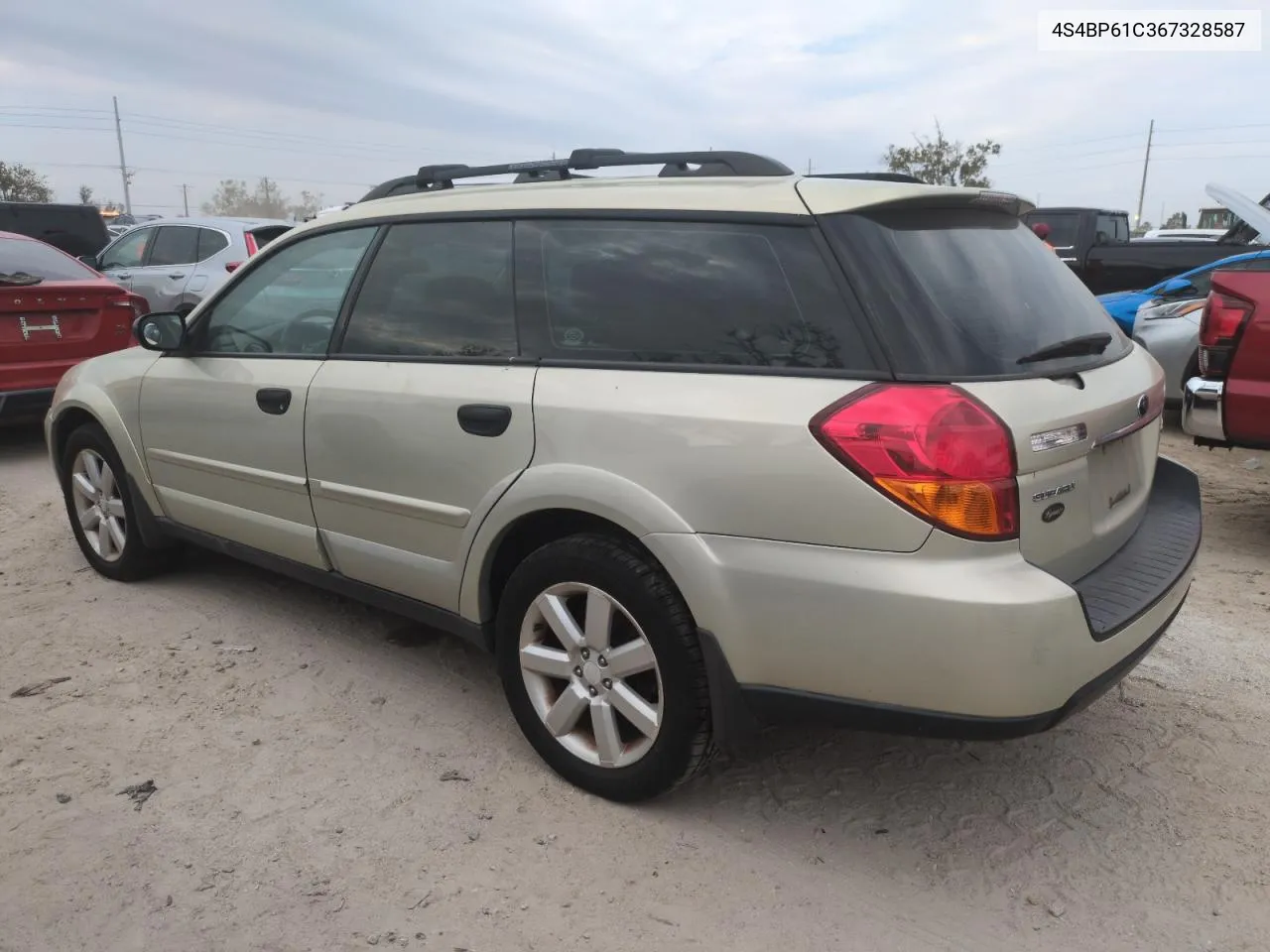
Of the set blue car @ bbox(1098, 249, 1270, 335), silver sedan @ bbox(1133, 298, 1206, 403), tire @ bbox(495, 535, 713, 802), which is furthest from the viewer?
blue car @ bbox(1098, 249, 1270, 335)

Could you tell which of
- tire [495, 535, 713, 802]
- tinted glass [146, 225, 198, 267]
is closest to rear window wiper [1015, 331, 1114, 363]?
tire [495, 535, 713, 802]

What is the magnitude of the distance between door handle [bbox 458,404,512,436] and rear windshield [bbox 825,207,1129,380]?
101cm

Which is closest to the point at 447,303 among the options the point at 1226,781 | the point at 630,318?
the point at 630,318

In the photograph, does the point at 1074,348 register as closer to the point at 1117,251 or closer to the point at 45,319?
the point at 45,319

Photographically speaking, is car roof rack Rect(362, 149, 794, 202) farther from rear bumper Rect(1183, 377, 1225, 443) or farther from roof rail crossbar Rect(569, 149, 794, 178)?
rear bumper Rect(1183, 377, 1225, 443)

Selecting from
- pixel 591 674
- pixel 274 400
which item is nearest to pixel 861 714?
pixel 591 674

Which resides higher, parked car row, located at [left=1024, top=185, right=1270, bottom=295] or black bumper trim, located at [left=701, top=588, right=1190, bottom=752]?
parked car row, located at [left=1024, top=185, right=1270, bottom=295]

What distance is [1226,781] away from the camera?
2773 mm

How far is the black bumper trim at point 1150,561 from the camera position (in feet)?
7.45

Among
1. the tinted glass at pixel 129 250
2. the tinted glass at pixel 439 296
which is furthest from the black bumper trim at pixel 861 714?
the tinted glass at pixel 129 250

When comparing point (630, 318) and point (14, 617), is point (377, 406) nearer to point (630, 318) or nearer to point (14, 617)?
point (630, 318)

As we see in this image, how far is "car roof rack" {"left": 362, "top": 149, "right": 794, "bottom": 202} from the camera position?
2793 mm

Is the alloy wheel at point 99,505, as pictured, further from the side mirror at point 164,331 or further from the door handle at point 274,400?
the door handle at point 274,400

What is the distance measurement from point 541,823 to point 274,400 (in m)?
1.76
